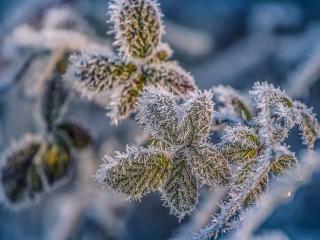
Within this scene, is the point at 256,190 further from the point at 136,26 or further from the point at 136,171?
the point at 136,26

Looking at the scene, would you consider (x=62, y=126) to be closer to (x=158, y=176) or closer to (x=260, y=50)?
(x=158, y=176)

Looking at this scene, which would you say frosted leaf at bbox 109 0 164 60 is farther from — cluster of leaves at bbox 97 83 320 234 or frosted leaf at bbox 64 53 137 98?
cluster of leaves at bbox 97 83 320 234

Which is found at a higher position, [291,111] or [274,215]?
[291,111]

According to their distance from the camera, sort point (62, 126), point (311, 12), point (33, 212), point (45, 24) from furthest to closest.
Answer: point (311, 12)
point (33, 212)
point (45, 24)
point (62, 126)

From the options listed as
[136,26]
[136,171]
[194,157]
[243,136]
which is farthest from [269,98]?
[136,26]

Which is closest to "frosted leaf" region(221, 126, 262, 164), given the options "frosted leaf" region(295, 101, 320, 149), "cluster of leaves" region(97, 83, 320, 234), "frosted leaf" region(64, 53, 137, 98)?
"cluster of leaves" region(97, 83, 320, 234)

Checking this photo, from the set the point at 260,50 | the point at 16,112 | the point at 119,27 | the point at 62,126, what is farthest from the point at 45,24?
the point at 260,50

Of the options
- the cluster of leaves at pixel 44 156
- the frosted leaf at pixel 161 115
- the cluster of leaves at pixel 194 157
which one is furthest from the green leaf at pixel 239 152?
the cluster of leaves at pixel 44 156

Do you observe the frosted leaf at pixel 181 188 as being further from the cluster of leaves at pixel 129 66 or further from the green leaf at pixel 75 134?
the green leaf at pixel 75 134
